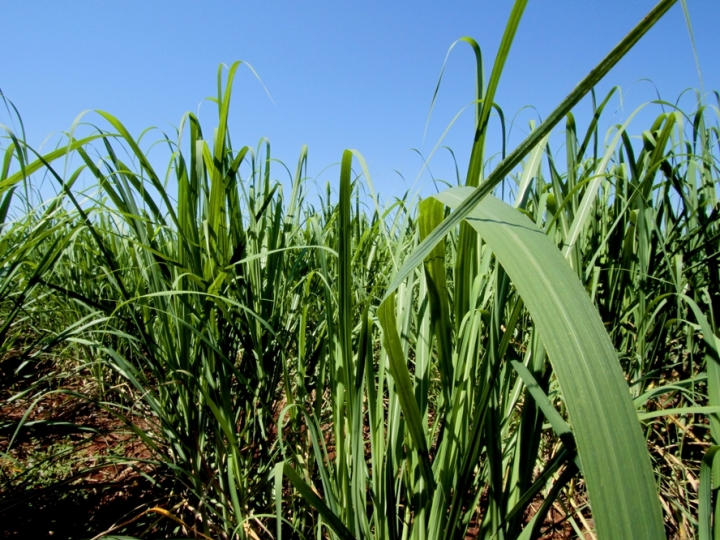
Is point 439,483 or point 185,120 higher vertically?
point 185,120

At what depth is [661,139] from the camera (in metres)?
0.88

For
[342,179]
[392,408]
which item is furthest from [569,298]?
[392,408]

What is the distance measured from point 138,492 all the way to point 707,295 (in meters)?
1.25

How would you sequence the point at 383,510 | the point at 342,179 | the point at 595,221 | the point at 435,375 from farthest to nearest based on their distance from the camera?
the point at 435,375
the point at 595,221
the point at 383,510
the point at 342,179

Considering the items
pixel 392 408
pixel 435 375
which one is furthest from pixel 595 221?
pixel 392 408

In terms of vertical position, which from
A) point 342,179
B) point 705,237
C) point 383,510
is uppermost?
point 705,237

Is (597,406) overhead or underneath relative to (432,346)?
underneath

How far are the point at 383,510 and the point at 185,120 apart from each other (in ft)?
2.69

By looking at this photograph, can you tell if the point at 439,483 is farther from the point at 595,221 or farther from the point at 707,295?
the point at 595,221

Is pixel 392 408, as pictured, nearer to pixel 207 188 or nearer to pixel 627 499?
pixel 627 499

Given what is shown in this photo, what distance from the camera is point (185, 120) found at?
3.01 ft

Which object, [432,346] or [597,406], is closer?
[597,406]

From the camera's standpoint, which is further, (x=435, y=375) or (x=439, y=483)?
(x=435, y=375)

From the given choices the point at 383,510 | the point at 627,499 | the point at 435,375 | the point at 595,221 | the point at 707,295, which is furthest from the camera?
the point at 435,375
